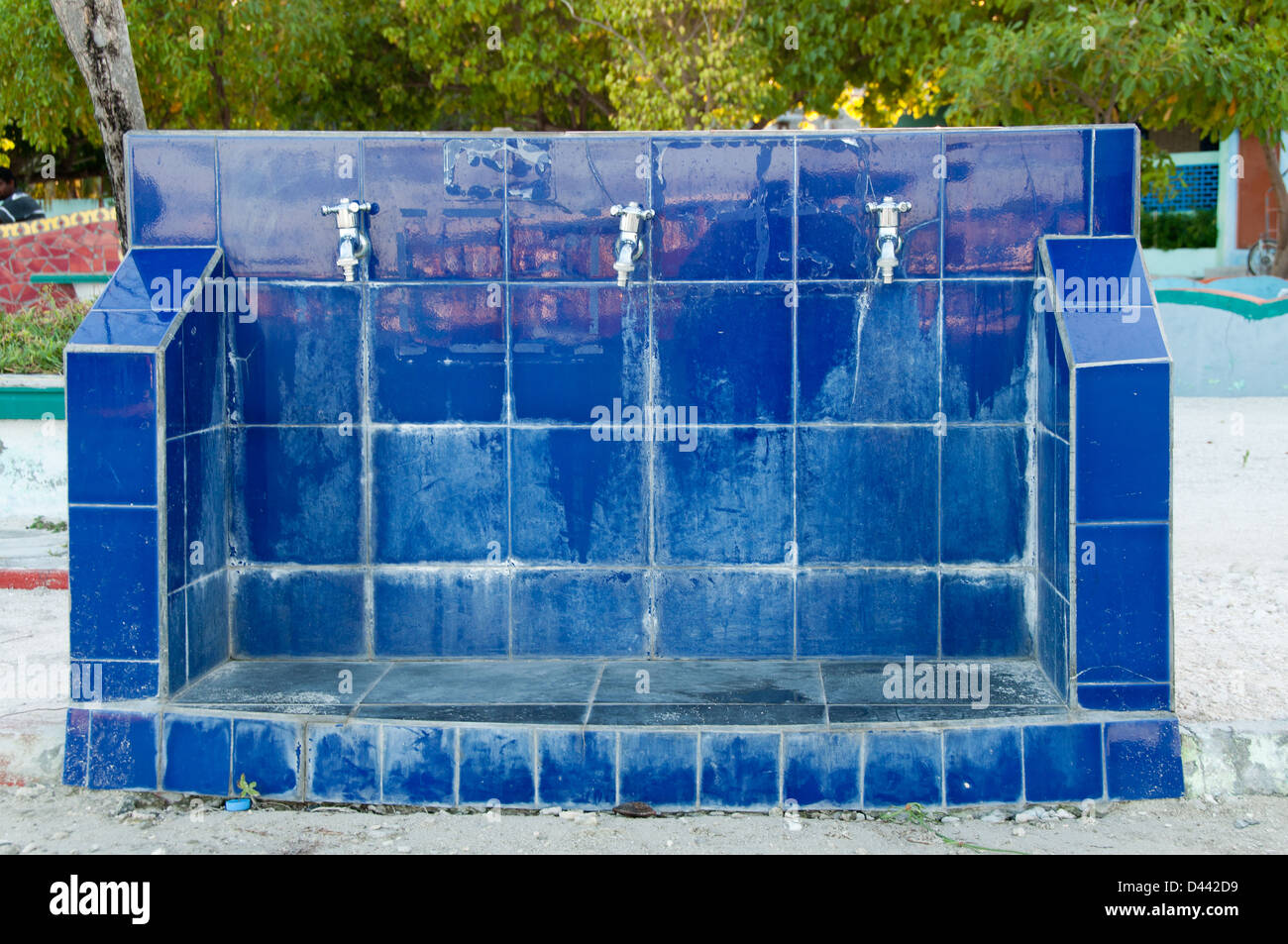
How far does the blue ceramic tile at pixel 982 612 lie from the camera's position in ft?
15.8

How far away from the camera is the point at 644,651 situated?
4.97 meters

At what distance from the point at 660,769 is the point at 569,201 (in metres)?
2.09

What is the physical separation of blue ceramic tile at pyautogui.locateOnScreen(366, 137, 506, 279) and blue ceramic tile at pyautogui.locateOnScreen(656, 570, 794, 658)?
1373 millimetres

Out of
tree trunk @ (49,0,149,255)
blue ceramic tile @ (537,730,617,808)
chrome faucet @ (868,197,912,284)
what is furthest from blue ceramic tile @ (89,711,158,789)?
tree trunk @ (49,0,149,255)

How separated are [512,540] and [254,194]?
1.60 metres

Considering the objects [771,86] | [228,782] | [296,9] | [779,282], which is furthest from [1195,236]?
[228,782]

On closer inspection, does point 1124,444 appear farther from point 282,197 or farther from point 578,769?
point 282,197

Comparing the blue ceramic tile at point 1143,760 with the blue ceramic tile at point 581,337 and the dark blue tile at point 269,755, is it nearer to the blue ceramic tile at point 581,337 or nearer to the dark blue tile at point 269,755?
the blue ceramic tile at point 581,337

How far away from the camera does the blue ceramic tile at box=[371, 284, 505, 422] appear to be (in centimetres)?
486

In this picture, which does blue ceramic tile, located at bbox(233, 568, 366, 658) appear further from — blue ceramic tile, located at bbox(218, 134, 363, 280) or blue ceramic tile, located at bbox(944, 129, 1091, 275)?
blue ceramic tile, located at bbox(944, 129, 1091, 275)

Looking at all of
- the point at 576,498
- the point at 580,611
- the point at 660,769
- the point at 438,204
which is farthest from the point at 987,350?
the point at 438,204

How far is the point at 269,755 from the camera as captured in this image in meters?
4.29

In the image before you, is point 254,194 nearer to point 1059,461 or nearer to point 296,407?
point 296,407

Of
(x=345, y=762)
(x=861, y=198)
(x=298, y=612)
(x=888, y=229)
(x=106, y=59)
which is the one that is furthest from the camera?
(x=106, y=59)
